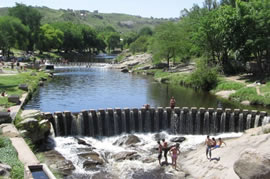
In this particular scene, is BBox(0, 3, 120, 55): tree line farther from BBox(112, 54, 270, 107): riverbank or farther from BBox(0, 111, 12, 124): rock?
BBox(0, 111, 12, 124): rock

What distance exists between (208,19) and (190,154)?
48.1m

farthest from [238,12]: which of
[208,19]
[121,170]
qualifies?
[121,170]

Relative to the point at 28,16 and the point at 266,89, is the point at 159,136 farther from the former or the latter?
the point at 28,16

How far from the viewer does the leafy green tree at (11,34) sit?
3482 inches

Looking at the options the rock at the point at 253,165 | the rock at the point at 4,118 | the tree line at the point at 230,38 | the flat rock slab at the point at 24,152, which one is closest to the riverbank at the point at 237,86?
the tree line at the point at 230,38

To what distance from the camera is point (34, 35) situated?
121188 millimetres

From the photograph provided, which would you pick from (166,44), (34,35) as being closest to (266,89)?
(166,44)

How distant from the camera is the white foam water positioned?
81.8 feet

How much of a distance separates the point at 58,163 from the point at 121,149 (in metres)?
6.66

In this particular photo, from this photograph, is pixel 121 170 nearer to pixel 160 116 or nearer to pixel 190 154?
pixel 190 154

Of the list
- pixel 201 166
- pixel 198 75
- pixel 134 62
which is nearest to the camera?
pixel 201 166

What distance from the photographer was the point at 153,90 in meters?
59.6

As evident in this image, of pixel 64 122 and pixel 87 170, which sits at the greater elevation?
pixel 64 122

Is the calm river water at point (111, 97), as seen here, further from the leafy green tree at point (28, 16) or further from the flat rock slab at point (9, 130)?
the leafy green tree at point (28, 16)
